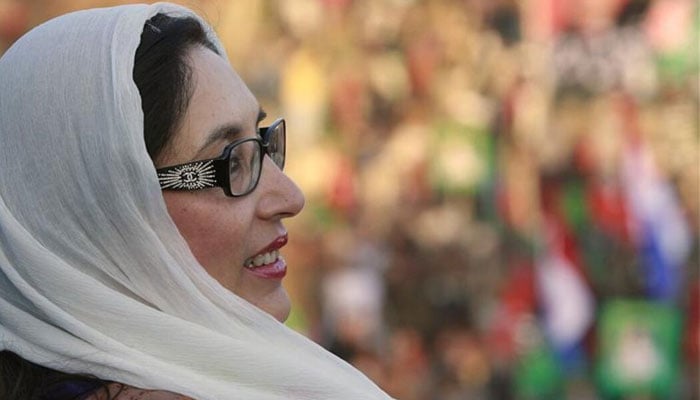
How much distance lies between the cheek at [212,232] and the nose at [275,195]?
0.05m

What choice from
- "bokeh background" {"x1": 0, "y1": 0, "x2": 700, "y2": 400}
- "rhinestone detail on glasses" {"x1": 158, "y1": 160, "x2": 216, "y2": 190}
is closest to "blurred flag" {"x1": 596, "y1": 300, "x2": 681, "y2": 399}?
"bokeh background" {"x1": 0, "y1": 0, "x2": 700, "y2": 400}

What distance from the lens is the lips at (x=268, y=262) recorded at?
181cm

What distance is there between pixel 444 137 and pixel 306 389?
4.99 metres

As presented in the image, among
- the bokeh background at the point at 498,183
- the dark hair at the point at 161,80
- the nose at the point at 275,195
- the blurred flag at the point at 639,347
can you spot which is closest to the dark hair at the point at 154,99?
the dark hair at the point at 161,80

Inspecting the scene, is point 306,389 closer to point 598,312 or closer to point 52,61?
point 52,61

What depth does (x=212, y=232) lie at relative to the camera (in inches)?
69.3

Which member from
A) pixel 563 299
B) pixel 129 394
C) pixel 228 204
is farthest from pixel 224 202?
pixel 563 299

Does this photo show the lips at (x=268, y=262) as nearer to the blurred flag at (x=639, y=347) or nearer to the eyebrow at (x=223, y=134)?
the eyebrow at (x=223, y=134)

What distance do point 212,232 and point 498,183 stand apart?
501 cm

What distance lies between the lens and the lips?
5.95 ft

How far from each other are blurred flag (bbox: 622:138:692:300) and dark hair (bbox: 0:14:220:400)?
16.3 ft

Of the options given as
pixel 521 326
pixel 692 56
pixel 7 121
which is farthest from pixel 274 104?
pixel 7 121

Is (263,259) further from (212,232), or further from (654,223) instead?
(654,223)

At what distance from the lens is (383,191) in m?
6.58
